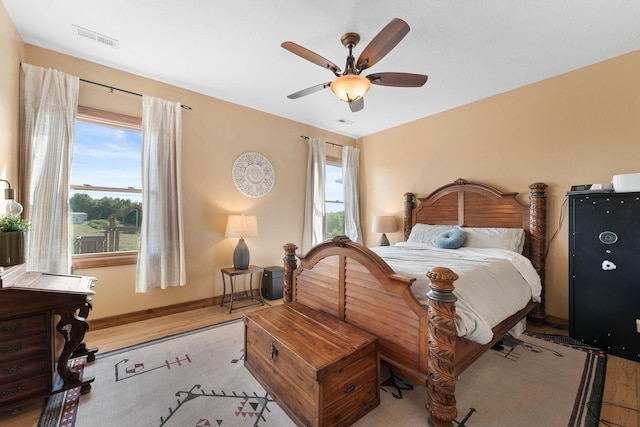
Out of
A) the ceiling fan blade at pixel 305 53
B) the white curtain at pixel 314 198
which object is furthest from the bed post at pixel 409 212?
the ceiling fan blade at pixel 305 53

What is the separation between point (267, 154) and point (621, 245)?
162 inches

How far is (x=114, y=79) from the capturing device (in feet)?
9.84

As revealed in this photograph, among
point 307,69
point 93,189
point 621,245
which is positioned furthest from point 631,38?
point 93,189

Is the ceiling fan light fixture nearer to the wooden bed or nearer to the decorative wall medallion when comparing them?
the wooden bed

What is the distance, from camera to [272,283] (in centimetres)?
384

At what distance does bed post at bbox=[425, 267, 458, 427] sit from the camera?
1.55 meters

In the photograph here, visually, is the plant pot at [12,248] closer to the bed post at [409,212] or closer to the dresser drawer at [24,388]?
the dresser drawer at [24,388]

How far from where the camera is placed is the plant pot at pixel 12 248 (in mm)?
1709

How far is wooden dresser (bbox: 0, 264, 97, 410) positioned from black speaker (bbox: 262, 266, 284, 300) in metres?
2.17

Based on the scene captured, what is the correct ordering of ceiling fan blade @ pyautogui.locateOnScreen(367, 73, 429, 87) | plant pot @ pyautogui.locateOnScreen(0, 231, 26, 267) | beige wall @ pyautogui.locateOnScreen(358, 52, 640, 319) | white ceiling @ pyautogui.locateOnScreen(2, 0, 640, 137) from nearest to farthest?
plant pot @ pyautogui.locateOnScreen(0, 231, 26, 267) → white ceiling @ pyautogui.locateOnScreen(2, 0, 640, 137) → ceiling fan blade @ pyautogui.locateOnScreen(367, 73, 429, 87) → beige wall @ pyautogui.locateOnScreen(358, 52, 640, 319)

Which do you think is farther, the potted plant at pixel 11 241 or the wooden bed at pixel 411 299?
the potted plant at pixel 11 241

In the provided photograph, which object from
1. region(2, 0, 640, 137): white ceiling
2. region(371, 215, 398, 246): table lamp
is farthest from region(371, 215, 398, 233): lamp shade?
region(2, 0, 640, 137): white ceiling

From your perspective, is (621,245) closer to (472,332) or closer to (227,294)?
(472,332)

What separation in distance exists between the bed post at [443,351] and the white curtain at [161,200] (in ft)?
9.43
